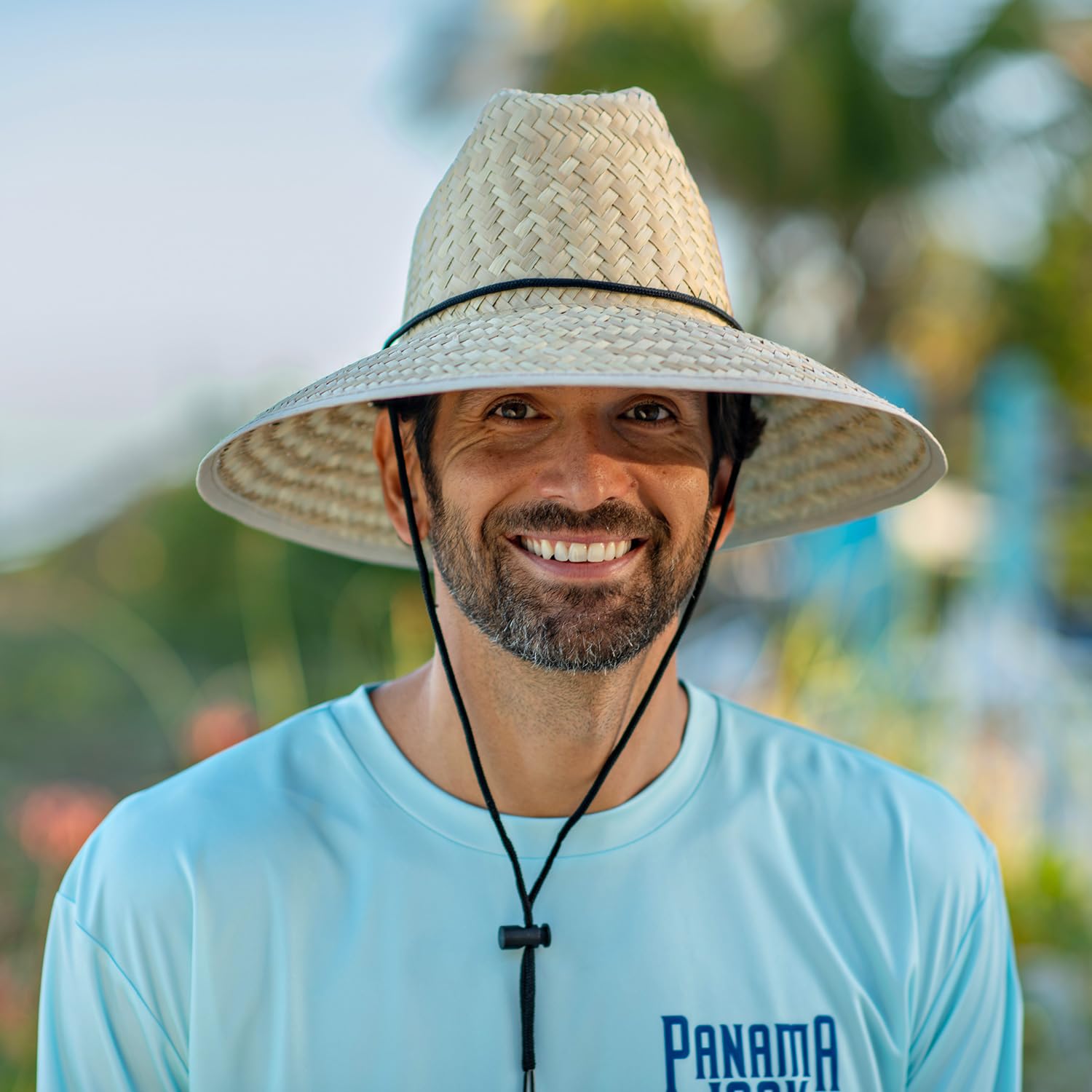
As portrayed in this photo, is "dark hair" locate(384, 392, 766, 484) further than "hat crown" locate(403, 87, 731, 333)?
Yes

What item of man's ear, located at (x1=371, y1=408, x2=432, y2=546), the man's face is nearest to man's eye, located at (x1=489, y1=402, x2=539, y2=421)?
the man's face

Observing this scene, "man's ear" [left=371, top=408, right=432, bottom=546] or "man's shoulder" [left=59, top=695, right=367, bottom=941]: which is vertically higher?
"man's ear" [left=371, top=408, right=432, bottom=546]

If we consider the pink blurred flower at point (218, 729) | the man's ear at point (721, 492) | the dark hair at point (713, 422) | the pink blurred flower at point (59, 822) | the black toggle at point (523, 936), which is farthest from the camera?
the pink blurred flower at point (218, 729)

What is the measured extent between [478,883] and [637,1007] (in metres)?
0.28

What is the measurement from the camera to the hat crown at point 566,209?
70.7 inches

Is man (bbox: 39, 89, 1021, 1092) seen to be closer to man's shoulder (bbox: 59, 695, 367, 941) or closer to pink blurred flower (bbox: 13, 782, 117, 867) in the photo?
man's shoulder (bbox: 59, 695, 367, 941)

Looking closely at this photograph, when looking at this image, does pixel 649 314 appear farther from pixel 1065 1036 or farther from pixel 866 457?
pixel 1065 1036

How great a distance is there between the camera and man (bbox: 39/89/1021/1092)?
5.53 ft

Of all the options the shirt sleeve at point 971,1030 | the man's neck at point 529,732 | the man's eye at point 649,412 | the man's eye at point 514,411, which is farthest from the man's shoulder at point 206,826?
the shirt sleeve at point 971,1030

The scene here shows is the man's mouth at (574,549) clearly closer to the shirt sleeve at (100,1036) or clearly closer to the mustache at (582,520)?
the mustache at (582,520)

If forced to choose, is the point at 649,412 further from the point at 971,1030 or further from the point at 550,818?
the point at 971,1030

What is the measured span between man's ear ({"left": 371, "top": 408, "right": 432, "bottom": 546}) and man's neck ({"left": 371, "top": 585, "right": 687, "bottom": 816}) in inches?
7.3

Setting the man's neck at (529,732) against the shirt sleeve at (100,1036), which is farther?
the man's neck at (529,732)

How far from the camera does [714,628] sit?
9.03 m
